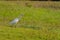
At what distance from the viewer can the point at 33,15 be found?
960 inches

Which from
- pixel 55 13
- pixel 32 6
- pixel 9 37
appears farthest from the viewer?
pixel 32 6

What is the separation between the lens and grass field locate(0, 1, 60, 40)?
41.0 ft

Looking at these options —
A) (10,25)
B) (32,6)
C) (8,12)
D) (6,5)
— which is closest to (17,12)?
(8,12)

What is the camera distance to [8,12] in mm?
25031

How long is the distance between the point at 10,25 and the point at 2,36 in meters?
2.72

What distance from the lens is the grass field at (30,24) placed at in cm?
1250

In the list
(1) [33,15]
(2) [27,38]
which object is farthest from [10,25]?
(1) [33,15]

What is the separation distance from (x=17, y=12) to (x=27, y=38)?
43.4 ft

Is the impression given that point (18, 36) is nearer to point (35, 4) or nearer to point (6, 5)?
point (6, 5)

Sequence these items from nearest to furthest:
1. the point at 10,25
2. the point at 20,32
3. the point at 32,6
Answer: the point at 20,32 → the point at 10,25 → the point at 32,6

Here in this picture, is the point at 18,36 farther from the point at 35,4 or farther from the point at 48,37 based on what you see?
the point at 35,4

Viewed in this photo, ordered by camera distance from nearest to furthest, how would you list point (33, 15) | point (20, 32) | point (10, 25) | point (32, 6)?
1. point (20, 32)
2. point (10, 25)
3. point (33, 15)
4. point (32, 6)

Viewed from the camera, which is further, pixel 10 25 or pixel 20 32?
pixel 10 25

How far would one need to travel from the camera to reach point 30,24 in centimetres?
1880
